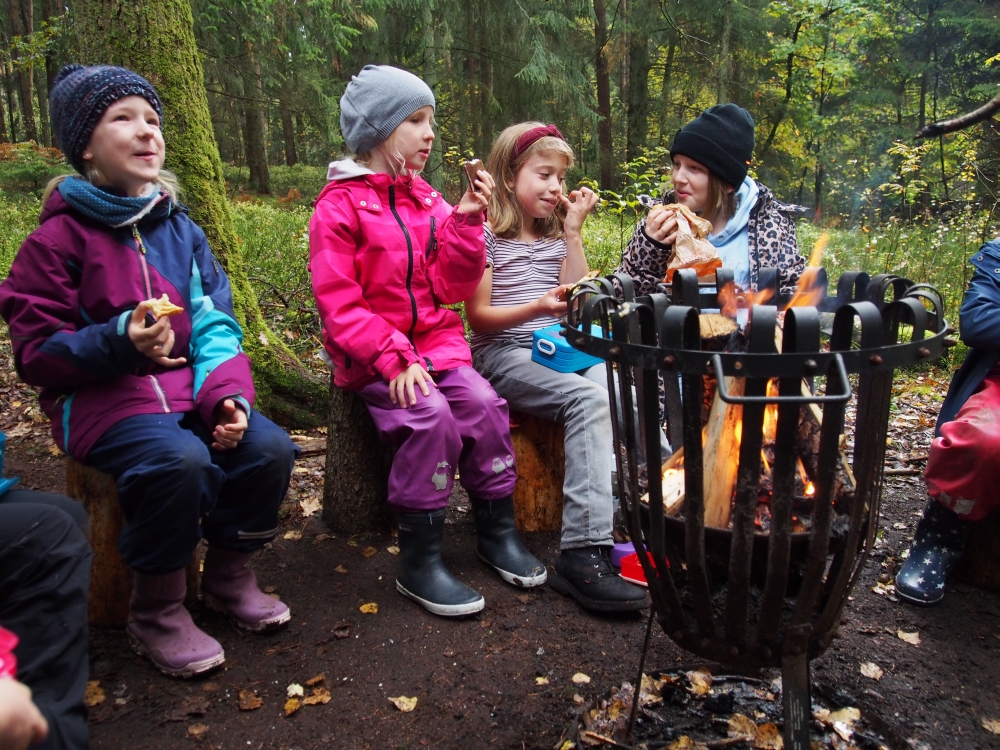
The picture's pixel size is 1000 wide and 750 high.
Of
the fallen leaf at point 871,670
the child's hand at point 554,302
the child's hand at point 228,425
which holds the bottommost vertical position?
the fallen leaf at point 871,670

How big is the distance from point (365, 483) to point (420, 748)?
1.31m

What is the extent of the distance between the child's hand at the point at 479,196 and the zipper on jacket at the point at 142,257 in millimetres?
1102

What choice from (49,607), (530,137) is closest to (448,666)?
(49,607)

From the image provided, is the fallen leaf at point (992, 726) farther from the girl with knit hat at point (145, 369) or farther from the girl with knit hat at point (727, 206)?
the girl with knit hat at point (145, 369)

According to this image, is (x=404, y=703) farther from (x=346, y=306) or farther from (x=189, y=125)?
(x=189, y=125)

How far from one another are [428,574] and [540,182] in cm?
170

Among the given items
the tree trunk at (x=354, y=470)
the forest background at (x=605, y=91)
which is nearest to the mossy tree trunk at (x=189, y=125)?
the forest background at (x=605, y=91)

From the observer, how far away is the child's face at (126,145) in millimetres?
2189

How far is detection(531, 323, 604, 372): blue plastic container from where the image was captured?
2938 millimetres

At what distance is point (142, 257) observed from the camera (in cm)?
226

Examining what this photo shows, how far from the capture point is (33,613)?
1.60 metres

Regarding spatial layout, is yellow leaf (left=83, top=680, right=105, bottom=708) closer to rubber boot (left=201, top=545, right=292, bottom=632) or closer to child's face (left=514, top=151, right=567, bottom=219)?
rubber boot (left=201, top=545, right=292, bottom=632)

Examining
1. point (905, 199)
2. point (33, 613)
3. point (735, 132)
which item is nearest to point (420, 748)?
point (33, 613)

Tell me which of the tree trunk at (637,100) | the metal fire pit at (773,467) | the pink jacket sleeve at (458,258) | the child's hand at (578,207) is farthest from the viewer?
the tree trunk at (637,100)
